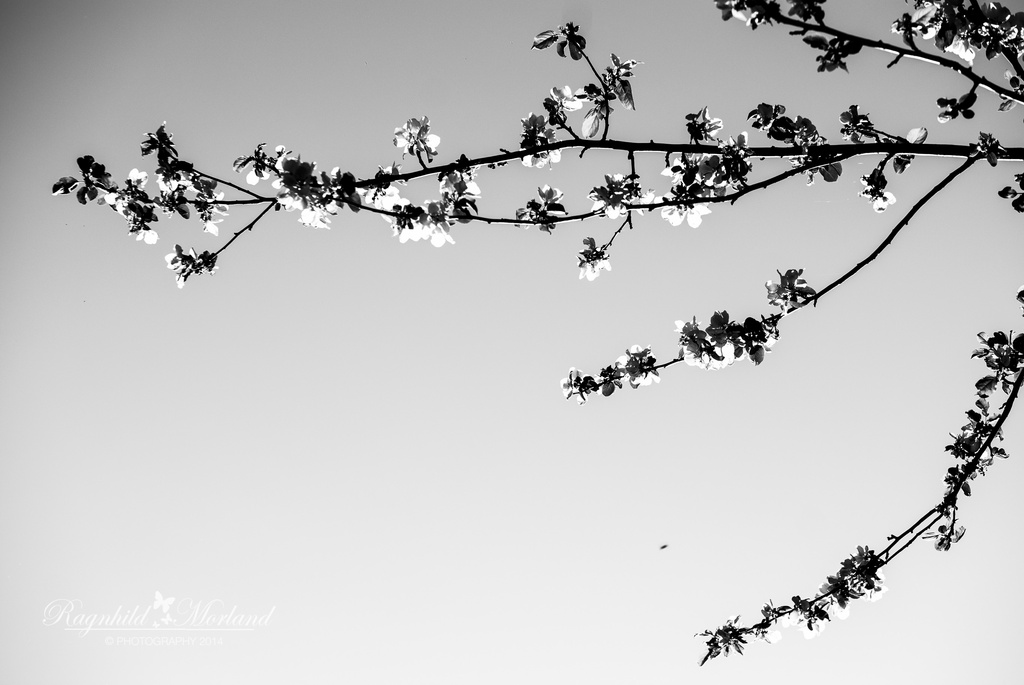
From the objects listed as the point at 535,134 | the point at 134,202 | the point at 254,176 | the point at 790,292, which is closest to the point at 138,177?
the point at 134,202

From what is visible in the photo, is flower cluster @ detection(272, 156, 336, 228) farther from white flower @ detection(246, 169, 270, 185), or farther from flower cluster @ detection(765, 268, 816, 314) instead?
flower cluster @ detection(765, 268, 816, 314)

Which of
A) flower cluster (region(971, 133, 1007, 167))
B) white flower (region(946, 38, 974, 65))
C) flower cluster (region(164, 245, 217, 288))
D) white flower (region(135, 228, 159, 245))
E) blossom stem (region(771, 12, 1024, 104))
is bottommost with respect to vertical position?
flower cluster (region(971, 133, 1007, 167))

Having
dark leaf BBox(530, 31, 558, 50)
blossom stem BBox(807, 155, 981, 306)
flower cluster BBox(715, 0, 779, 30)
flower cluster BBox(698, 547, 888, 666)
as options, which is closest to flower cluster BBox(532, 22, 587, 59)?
dark leaf BBox(530, 31, 558, 50)

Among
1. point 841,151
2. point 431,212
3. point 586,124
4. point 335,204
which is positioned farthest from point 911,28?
point 335,204

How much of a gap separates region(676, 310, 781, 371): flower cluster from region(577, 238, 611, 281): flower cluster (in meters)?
0.85

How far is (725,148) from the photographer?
2367 millimetres

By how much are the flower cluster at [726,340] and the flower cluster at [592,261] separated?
0.85 m

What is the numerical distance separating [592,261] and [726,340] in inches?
38.9

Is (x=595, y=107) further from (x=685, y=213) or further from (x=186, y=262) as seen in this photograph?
(x=186, y=262)

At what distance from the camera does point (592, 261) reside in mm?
3039

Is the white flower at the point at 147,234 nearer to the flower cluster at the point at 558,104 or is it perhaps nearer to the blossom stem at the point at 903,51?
the flower cluster at the point at 558,104

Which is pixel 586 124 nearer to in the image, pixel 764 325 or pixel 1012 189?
pixel 764 325

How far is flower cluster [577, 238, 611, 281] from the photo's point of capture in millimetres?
3027

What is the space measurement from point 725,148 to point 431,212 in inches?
49.1
